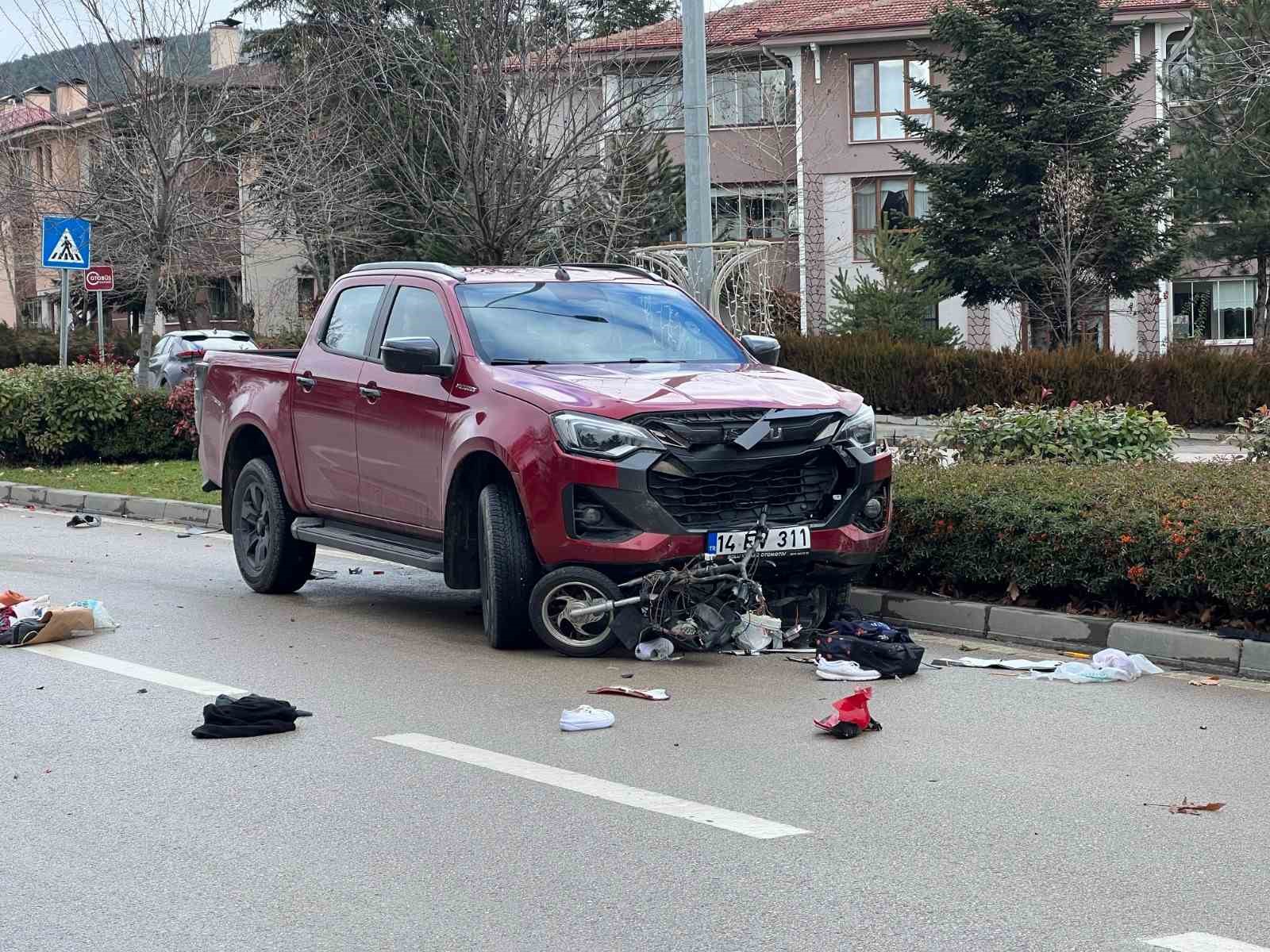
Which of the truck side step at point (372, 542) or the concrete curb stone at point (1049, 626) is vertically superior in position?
the truck side step at point (372, 542)

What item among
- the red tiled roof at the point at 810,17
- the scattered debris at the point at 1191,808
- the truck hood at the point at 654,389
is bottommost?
the scattered debris at the point at 1191,808

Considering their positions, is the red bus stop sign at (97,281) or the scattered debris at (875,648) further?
the red bus stop sign at (97,281)

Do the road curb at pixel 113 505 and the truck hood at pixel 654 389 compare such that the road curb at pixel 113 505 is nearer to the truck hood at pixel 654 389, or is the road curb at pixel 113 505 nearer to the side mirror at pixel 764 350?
the side mirror at pixel 764 350

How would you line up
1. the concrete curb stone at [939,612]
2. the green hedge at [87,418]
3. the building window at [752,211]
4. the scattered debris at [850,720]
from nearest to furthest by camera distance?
1. the scattered debris at [850,720]
2. the concrete curb stone at [939,612]
3. the green hedge at [87,418]
4. the building window at [752,211]

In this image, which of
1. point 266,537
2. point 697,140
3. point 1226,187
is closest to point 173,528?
point 266,537

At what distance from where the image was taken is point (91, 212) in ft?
101

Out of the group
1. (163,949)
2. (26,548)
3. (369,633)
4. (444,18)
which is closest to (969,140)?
(444,18)

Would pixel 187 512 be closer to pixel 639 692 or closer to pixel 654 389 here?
pixel 654 389

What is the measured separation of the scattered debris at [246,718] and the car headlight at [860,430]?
3.02 metres

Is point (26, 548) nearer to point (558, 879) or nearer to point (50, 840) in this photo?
point (50, 840)

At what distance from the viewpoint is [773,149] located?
160ft

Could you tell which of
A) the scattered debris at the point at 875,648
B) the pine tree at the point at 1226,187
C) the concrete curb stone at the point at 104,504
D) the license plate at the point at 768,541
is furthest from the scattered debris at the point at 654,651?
the pine tree at the point at 1226,187

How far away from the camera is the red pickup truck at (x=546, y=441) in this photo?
829 cm

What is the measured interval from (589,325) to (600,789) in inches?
165
